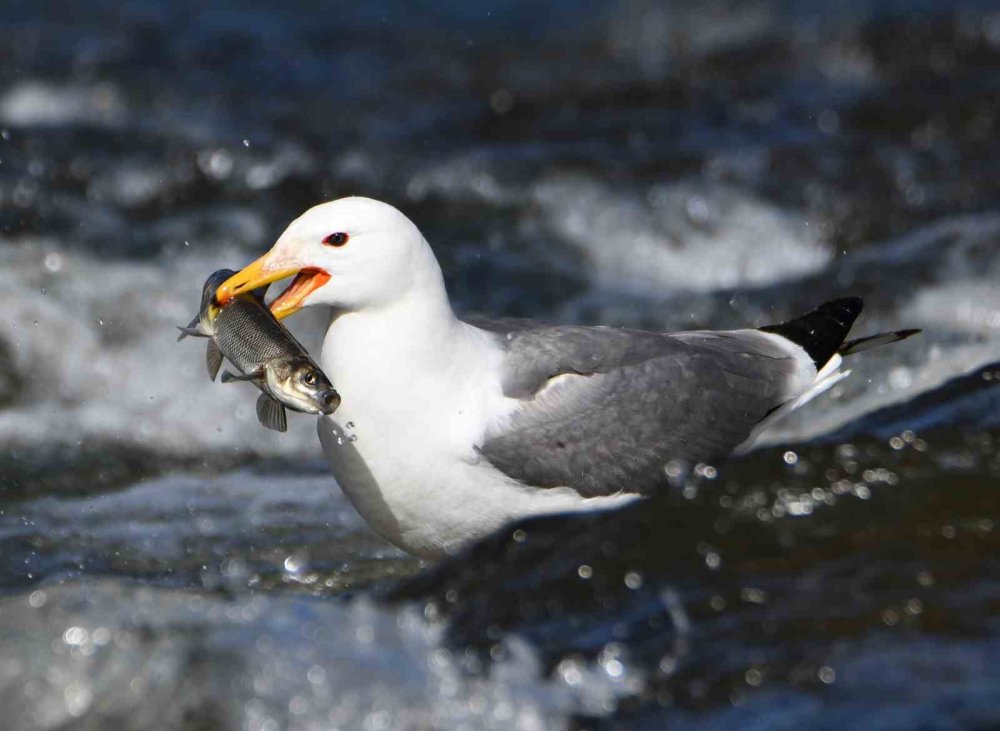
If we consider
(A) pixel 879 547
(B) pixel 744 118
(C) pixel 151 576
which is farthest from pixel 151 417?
(B) pixel 744 118

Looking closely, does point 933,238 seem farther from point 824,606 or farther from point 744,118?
point 824,606

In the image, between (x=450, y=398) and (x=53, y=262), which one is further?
(x=53, y=262)

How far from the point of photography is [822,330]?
6.46m

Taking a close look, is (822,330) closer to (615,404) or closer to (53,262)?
(615,404)

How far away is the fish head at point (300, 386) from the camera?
479 cm

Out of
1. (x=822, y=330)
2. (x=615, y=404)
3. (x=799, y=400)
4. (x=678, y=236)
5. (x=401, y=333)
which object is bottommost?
(x=678, y=236)

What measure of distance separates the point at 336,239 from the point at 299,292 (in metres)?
0.23

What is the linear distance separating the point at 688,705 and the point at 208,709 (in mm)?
1300

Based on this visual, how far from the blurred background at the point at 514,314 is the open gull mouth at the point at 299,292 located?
3.17 feet

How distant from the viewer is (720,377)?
599 cm

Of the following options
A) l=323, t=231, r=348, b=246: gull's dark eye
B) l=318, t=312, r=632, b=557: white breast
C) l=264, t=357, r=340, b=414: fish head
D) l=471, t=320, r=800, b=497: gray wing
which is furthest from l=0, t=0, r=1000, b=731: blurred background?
l=323, t=231, r=348, b=246: gull's dark eye

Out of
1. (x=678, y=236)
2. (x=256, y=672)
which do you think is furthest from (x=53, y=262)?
(x=256, y=672)

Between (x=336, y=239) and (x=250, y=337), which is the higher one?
(x=336, y=239)

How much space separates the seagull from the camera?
5.14 m
